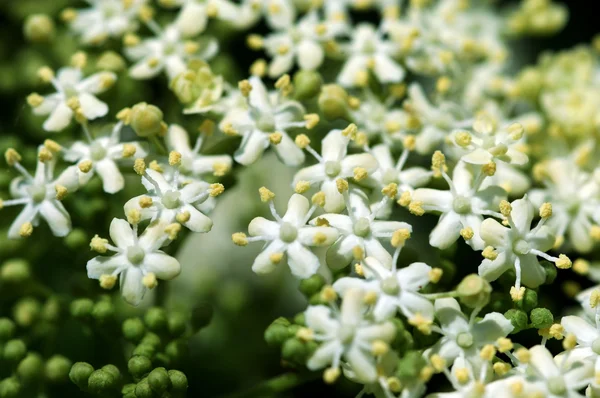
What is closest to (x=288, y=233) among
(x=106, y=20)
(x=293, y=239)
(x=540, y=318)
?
(x=293, y=239)

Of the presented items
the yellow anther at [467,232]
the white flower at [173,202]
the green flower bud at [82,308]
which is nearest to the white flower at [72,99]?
the white flower at [173,202]

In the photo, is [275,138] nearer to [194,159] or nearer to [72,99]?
[194,159]

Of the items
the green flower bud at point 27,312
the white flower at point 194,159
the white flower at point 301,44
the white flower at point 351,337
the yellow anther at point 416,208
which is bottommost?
the green flower bud at point 27,312

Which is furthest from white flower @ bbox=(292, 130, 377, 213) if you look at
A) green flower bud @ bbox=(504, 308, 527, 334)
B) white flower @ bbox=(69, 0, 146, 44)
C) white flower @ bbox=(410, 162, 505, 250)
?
white flower @ bbox=(69, 0, 146, 44)

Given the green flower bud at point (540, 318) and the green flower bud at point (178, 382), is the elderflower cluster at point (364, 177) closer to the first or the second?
the green flower bud at point (540, 318)

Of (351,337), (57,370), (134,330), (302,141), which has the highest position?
(302,141)

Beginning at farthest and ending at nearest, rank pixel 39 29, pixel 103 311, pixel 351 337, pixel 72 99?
pixel 39 29 → pixel 72 99 → pixel 103 311 → pixel 351 337
